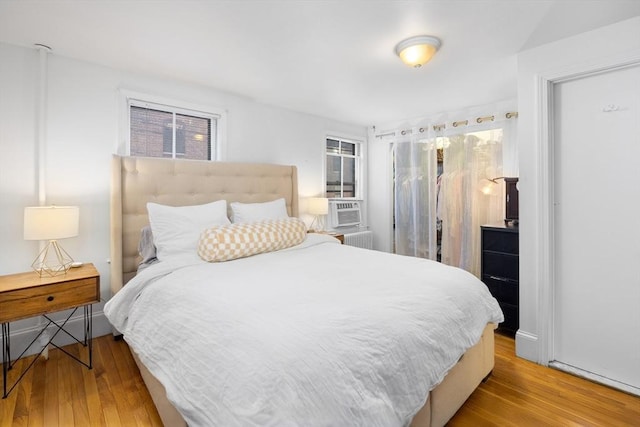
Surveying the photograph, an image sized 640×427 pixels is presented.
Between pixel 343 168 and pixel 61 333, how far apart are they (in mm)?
3633

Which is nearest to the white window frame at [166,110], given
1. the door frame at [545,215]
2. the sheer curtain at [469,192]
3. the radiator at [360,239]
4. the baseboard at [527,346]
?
the radiator at [360,239]

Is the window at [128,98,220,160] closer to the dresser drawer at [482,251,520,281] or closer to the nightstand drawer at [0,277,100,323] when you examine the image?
the nightstand drawer at [0,277,100,323]

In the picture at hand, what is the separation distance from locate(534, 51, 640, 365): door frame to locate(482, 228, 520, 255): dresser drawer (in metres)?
0.42

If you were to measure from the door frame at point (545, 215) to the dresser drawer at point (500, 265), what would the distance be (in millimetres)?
418

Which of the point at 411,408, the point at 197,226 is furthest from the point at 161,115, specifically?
the point at 411,408

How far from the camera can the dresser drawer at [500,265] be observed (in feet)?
8.57

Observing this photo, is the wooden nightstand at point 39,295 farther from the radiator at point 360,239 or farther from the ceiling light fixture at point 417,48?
the radiator at point 360,239

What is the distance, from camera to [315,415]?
0.87 metres

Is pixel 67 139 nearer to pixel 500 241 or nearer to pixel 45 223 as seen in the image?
pixel 45 223

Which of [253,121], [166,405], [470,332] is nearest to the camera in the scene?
[166,405]

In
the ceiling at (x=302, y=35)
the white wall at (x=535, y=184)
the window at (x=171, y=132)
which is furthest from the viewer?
the window at (x=171, y=132)

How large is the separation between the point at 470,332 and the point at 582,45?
79.7 inches

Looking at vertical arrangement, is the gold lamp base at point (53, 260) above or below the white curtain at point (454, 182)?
below

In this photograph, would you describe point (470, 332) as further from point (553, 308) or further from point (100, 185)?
point (100, 185)
